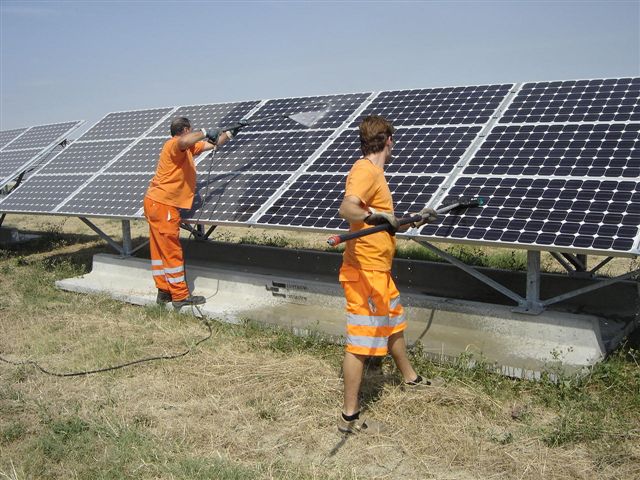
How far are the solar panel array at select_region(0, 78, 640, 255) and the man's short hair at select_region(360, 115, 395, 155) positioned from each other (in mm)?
1697

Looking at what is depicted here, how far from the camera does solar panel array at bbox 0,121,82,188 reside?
13.0m

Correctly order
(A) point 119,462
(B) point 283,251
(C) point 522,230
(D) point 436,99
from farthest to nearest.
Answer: (B) point 283,251 < (D) point 436,99 < (C) point 522,230 < (A) point 119,462

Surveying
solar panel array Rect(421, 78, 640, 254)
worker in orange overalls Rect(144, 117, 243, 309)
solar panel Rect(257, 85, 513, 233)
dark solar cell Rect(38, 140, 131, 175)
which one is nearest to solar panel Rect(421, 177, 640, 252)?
solar panel array Rect(421, 78, 640, 254)

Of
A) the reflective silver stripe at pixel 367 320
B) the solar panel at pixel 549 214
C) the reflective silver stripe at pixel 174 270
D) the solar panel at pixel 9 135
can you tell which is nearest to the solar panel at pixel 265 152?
the reflective silver stripe at pixel 174 270

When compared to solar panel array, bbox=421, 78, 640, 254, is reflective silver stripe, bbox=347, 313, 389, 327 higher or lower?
lower

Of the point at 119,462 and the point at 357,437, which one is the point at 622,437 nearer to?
the point at 357,437

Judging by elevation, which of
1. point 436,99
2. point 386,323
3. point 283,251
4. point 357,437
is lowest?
point 283,251

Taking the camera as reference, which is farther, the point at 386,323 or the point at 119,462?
the point at 386,323

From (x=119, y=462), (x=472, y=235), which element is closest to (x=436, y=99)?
(x=472, y=235)

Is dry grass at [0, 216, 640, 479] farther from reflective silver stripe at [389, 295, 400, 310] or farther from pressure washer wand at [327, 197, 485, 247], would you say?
pressure washer wand at [327, 197, 485, 247]

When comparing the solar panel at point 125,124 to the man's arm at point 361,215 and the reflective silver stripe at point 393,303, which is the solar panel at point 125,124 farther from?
the man's arm at point 361,215

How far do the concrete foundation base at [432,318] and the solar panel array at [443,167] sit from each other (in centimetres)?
80

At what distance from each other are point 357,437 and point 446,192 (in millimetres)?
2850

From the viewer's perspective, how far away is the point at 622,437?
15.4ft
